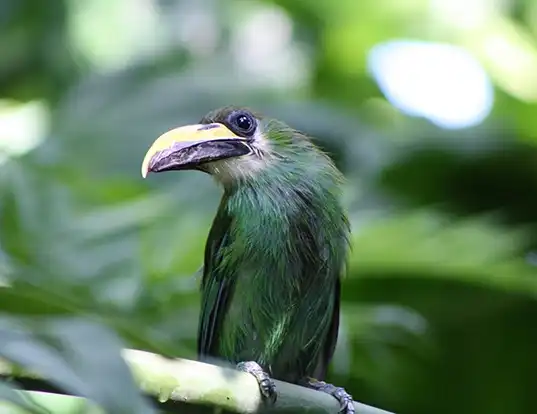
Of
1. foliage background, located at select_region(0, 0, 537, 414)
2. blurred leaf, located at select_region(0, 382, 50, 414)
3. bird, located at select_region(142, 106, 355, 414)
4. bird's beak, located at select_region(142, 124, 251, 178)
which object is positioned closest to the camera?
blurred leaf, located at select_region(0, 382, 50, 414)

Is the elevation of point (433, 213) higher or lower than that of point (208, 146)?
higher

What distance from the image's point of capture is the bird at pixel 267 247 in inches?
63.1

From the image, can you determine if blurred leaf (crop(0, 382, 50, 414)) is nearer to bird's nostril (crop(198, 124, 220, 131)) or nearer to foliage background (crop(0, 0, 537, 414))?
foliage background (crop(0, 0, 537, 414))

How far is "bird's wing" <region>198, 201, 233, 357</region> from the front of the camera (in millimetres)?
1695

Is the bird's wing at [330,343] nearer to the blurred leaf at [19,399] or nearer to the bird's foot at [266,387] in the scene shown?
the bird's foot at [266,387]

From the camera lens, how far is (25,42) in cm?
425

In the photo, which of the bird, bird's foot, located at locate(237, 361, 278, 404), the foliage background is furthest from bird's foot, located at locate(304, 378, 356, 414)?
the foliage background

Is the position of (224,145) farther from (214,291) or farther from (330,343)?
(330,343)

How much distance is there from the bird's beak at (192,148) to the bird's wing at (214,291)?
12 cm

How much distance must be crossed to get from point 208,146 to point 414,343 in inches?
41.8

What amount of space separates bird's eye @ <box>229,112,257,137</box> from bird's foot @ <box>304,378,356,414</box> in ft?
1.51

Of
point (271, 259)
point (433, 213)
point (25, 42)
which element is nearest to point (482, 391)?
point (433, 213)

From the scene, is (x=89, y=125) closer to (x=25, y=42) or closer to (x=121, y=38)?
(x=25, y=42)

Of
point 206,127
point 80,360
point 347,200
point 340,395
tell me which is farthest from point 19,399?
point 347,200
